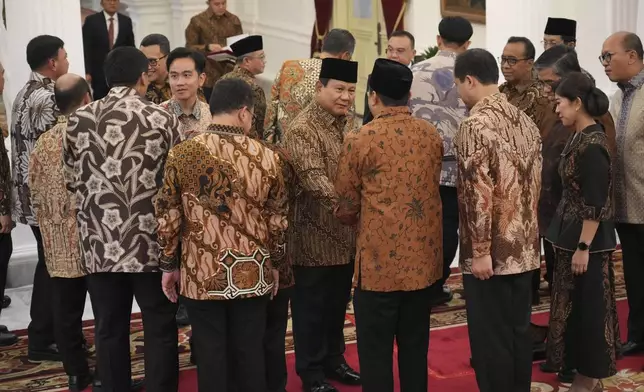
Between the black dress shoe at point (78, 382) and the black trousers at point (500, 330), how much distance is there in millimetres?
2037

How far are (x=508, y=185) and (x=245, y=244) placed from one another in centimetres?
114

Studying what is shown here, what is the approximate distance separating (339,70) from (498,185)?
0.96 metres

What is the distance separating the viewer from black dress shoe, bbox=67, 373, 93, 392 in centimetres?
546

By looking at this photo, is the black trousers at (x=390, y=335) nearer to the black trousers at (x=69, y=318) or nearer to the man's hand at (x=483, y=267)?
the man's hand at (x=483, y=267)

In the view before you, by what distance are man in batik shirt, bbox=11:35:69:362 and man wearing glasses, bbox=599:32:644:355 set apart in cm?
306

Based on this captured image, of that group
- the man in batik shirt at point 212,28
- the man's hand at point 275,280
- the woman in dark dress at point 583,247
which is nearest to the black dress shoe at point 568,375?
the woman in dark dress at point 583,247

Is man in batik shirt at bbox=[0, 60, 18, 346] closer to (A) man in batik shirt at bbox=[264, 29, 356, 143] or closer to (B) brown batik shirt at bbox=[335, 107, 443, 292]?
(A) man in batik shirt at bbox=[264, 29, 356, 143]

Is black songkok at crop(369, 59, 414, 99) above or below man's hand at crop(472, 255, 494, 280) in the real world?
above

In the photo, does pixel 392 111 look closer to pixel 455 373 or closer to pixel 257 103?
pixel 455 373

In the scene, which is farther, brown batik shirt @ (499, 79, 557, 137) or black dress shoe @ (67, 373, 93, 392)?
brown batik shirt @ (499, 79, 557, 137)

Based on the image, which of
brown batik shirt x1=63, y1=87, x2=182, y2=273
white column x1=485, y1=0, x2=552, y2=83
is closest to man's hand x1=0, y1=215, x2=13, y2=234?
brown batik shirt x1=63, y1=87, x2=182, y2=273

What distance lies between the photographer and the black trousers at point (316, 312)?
16.8ft

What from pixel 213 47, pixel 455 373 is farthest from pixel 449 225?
pixel 213 47

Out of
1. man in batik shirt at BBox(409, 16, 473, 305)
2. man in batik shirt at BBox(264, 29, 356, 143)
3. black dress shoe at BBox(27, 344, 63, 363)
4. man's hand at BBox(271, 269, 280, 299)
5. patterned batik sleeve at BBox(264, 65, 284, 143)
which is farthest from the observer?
patterned batik sleeve at BBox(264, 65, 284, 143)
